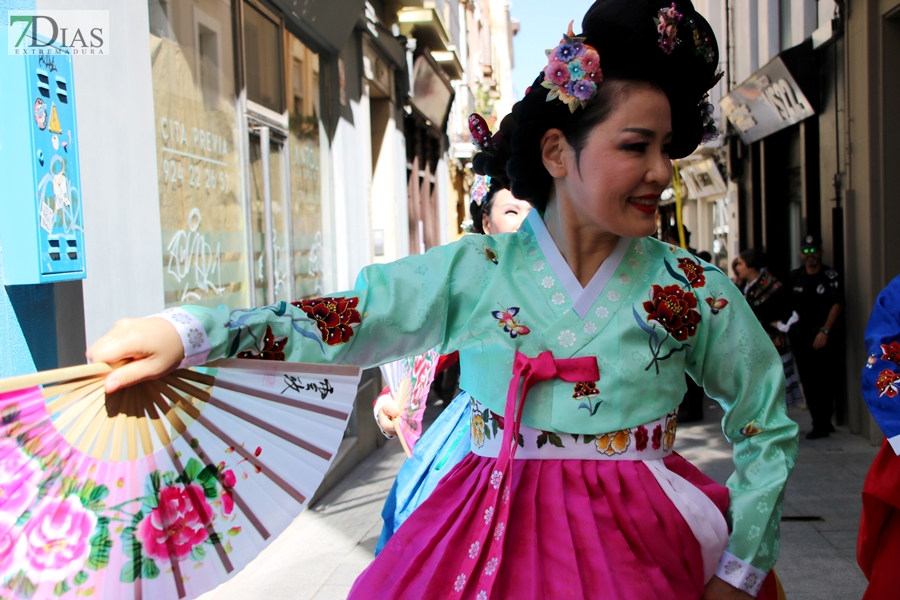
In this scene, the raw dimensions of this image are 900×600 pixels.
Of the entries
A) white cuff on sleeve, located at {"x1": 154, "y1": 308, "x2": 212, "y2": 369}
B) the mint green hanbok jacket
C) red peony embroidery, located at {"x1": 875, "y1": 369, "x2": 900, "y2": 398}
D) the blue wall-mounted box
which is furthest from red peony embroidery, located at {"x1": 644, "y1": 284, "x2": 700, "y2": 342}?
the blue wall-mounted box

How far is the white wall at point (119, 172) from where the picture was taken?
331cm

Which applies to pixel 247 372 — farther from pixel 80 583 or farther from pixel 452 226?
pixel 452 226

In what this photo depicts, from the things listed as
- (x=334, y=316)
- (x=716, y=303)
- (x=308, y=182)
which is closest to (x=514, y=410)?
(x=334, y=316)

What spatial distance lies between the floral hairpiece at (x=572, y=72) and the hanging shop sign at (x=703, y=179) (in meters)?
14.1

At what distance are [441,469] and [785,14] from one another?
1027 centimetres

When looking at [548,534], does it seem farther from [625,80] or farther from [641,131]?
[625,80]

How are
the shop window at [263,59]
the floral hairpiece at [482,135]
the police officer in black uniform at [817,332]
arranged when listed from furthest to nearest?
the police officer in black uniform at [817,332], the shop window at [263,59], the floral hairpiece at [482,135]

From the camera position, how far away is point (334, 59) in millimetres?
7602

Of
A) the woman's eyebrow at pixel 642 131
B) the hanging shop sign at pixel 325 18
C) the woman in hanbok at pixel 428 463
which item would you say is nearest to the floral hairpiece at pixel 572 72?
the woman's eyebrow at pixel 642 131

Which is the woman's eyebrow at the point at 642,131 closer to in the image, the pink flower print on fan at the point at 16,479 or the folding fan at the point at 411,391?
the pink flower print on fan at the point at 16,479

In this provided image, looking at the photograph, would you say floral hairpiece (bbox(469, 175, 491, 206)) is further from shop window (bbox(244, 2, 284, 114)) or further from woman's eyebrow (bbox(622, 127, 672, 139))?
woman's eyebrow (bbox(622, 127, 672, 139))

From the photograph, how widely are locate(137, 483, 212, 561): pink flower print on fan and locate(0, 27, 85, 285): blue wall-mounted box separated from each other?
5.04ft

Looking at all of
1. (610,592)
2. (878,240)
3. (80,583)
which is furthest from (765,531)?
(878,240)

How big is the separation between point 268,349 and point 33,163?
1.53 metres
